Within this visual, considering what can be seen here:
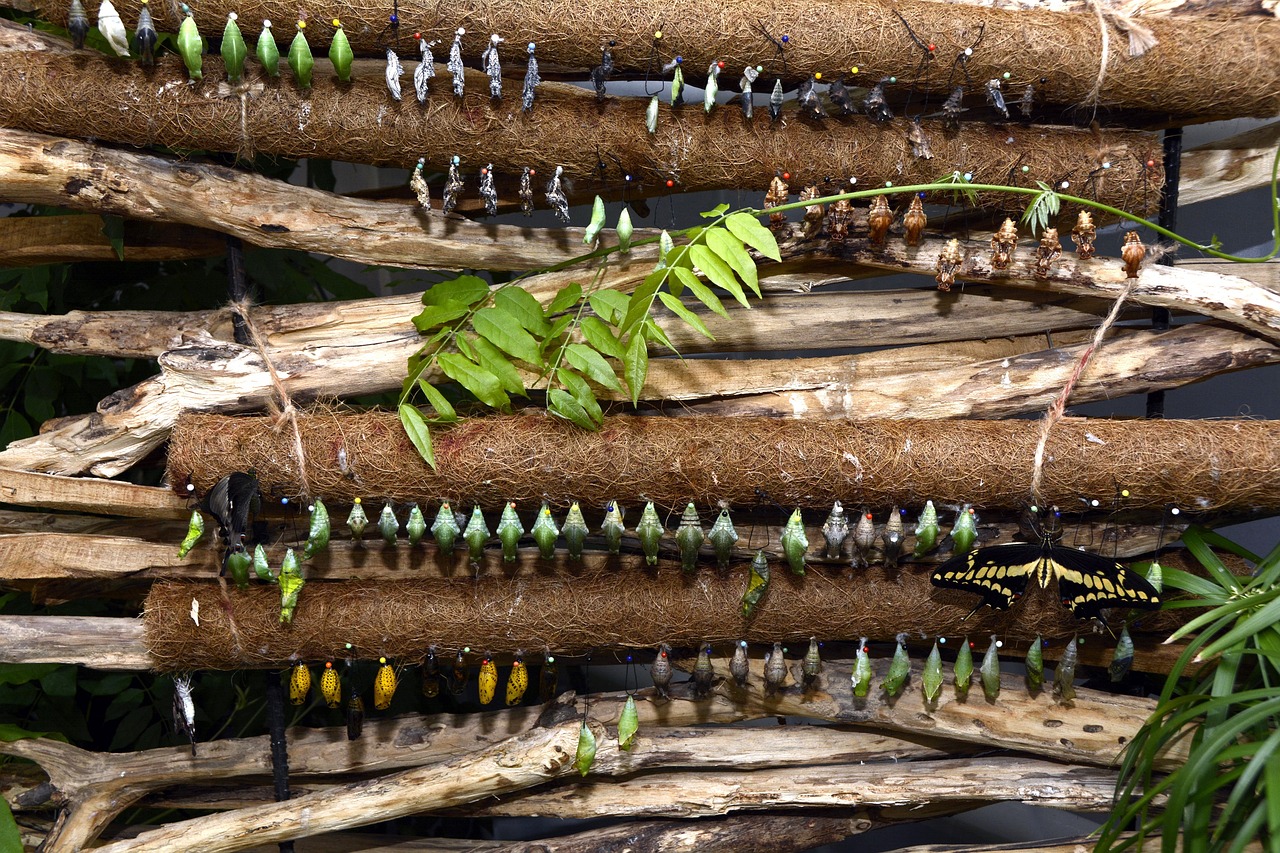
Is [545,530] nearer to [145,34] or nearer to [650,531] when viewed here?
[650,531]

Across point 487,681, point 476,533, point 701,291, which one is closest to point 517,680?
point 487,681

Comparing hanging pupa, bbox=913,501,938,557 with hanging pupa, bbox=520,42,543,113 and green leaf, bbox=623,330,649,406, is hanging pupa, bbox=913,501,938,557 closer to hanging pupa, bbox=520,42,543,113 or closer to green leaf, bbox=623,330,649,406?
green leaf, bbox=623,330,649,406

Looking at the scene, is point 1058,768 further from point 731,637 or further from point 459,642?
point 459,642

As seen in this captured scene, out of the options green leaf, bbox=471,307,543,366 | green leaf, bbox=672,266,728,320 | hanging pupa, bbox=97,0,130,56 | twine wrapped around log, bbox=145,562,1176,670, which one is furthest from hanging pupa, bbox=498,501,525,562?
hanging pupa, bbox=97,0,130,56

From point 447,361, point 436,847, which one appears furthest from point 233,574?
point 436,847

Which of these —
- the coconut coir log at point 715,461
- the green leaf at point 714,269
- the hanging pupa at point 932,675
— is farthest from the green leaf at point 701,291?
the hanging pupa at point 932,675

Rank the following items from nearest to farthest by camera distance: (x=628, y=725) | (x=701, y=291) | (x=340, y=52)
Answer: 1. (x=701, y=291)
2. (x=340, y=52)
3. (x=628, y=725)
